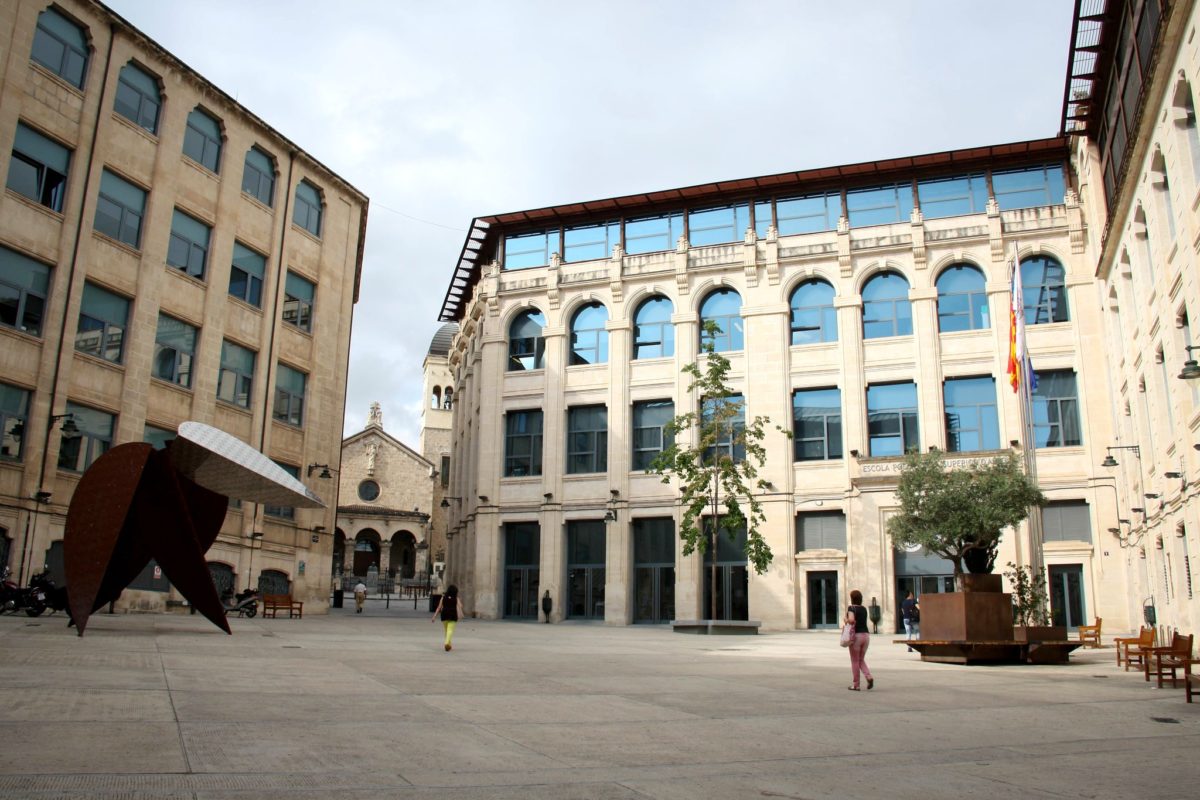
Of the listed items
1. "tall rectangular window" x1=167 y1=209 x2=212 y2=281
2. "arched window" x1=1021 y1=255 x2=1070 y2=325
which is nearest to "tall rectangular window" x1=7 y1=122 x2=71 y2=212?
"tall rectangular window" x1=167 y1=209 x2=212 y2=281

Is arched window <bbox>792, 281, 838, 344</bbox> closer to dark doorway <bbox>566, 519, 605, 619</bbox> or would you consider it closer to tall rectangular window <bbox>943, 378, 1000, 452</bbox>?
tall rectangular window <bbox>943, 378, 1000, 452</bbox>

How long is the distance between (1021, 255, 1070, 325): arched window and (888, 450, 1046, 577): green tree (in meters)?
16.2

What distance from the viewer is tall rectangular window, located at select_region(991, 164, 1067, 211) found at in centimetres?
3975

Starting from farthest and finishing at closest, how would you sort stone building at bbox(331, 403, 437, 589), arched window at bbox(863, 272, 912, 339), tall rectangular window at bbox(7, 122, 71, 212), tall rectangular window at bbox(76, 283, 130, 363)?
stone building at bbox(331, 403, 437, 589), arched window at bbox(863, 272, 912, 339), tall rectangular window at bbox(76, 283, 130, 363), tall rectangular window at bbox(7, 122, 71, 212)

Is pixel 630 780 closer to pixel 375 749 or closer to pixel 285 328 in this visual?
pixel 375 749

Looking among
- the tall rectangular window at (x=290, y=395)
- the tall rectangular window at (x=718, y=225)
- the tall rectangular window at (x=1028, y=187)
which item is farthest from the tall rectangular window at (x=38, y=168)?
the tall rectangular window at (x=1028, y=187)

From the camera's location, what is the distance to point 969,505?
928 inches

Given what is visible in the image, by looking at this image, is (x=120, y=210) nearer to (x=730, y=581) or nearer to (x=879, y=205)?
(x=730, y=581)

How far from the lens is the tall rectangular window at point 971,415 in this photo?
1510 inches

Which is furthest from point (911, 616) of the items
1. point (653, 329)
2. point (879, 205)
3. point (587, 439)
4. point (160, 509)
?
point (160, 509)

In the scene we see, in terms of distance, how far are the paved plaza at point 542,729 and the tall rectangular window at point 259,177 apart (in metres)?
22.3

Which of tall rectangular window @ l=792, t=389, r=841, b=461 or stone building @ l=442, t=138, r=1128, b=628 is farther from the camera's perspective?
tall rectangular window @ l=792, t=389, r=841, b=461

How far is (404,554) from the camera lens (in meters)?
77.7

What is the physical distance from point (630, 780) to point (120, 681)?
7117 mm
